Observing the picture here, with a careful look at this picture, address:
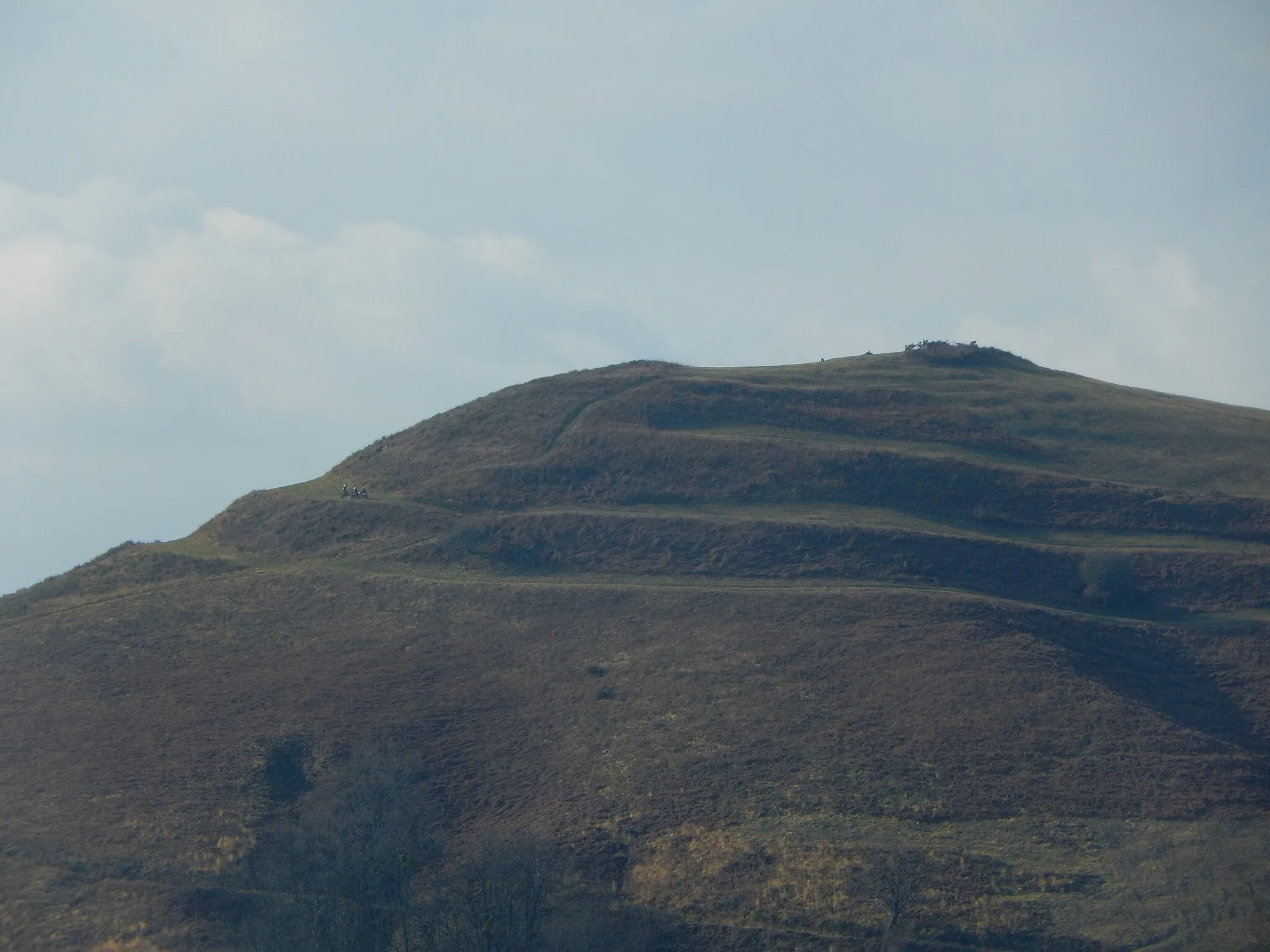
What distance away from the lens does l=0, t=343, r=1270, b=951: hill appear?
36.4 metres

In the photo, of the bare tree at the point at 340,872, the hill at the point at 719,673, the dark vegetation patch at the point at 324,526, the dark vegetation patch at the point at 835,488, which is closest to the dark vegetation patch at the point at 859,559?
the hill at the point at 719,673

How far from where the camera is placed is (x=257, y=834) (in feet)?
130

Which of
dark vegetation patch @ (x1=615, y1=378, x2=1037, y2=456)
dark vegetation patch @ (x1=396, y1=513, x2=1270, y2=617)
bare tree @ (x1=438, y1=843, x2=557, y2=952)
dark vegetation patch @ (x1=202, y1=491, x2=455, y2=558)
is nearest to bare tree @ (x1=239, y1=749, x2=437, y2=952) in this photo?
bare tree @ (x1=438, y1=843, x2=557, y2=952)

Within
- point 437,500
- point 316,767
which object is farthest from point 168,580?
point 316,767

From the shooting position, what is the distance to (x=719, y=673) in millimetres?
48625

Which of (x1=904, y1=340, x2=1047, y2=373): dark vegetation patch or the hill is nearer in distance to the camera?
the hill

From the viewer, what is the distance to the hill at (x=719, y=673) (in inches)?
1435

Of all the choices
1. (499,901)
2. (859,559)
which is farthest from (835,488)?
(499,901)

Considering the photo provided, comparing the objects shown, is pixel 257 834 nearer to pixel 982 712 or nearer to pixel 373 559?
pixel 373 559

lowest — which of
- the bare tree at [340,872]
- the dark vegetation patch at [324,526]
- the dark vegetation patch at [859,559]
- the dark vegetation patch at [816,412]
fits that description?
the bare tree at [340,872]

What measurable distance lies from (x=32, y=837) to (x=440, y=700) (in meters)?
15.8

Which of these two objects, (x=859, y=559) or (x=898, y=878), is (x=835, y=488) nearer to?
(x=859, y=559)

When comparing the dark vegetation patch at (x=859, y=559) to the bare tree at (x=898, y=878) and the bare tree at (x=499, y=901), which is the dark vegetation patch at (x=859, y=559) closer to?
the bare tree at (x=898, y=878)

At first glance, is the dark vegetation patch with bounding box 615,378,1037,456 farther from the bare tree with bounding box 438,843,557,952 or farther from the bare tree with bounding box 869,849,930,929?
the bare tree with bounding box 438,843,557,952
